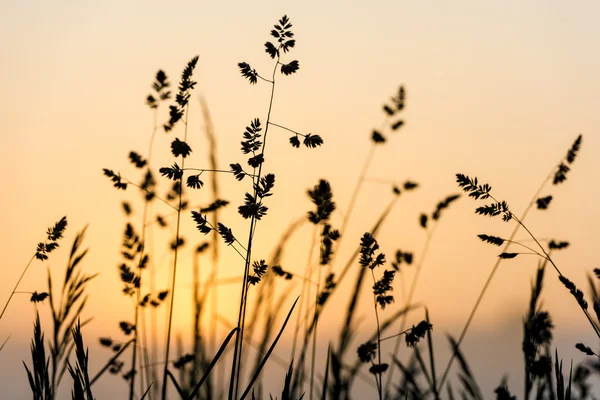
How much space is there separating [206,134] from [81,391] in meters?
1.99

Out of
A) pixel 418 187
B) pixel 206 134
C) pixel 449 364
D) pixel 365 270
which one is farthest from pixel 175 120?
pixel 418 187

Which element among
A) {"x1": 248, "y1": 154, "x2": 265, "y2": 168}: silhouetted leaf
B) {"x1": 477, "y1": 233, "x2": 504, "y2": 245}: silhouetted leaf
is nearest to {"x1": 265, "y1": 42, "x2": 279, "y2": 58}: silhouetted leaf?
{"x1": 248, "y1": 154, "x2": 265, "y2": 168}: silhouetted leaf

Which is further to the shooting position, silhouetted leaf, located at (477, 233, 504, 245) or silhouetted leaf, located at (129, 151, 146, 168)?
silhouetted leaf, located at (129, 151, 146, 168)

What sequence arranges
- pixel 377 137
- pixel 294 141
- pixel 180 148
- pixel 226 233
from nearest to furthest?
pixel 226 233 → pixel 294 141 → pixel 180 148 → pixel 377 137

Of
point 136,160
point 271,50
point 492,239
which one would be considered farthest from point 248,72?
point 136,160

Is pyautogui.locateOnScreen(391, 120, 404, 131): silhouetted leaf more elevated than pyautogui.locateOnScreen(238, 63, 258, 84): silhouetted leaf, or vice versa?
pyautogui.locateOnScreen(391, 120, 404, 131): silhouetted leaf

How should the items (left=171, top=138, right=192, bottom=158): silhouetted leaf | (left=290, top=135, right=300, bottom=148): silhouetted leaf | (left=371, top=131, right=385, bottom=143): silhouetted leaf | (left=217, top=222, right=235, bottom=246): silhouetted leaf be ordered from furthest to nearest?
(left=371, top=131, right=385, bottom=143): silhouetted leaf
(left=171, top=138, right=192, bottom=158): silhouetted leaf
(left=290, top=135, right=300, bottom=148): silhouetted leaf
(left=217, top=222, right=235, bottom=246): silhouetted leaf

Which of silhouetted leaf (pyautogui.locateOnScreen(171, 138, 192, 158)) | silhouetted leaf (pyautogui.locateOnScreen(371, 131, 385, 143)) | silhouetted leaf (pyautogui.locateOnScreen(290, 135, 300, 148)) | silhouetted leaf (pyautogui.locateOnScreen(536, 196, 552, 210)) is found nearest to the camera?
silhouetted leaf (pyautogui.locateOnScreen(290, 135, 300, 148))

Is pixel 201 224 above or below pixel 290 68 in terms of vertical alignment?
below

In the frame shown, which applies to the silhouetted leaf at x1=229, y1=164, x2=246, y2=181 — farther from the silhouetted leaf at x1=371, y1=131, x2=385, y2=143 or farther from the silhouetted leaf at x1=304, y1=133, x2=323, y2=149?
the silhouetted leaf at x1=371, y1=131, x2=385, y2=143

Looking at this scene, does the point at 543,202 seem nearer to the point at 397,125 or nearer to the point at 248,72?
the point at 397,125

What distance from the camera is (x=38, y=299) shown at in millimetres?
2648

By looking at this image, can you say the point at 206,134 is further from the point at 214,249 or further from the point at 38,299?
the point at 38,299

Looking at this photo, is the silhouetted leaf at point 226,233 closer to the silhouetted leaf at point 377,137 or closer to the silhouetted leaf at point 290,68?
the silhouetted leaf at point 290,68
